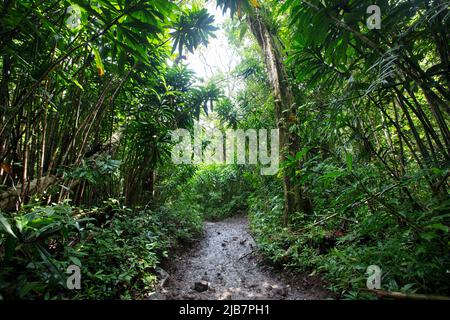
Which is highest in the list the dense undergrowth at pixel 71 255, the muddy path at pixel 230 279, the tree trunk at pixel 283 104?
the tree trunk at pixel 283 104

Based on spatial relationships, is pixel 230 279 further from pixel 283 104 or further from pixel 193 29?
pixel 193 29

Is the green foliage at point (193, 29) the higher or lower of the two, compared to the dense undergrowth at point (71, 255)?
higher

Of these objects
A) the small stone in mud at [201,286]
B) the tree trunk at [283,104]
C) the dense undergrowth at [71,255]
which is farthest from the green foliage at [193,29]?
the small stone in mud at [201,286]

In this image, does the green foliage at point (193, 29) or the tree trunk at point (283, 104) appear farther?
the tree trunk at point (283, 104)

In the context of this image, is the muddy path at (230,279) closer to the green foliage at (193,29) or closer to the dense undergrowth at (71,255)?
the dense undergrowth at (71,255)

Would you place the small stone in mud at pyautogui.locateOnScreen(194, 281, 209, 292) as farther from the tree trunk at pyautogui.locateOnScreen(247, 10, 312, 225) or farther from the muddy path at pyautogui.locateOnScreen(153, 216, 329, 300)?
the tree trunk at pyautogui.locateOnScreen(247, 10, 312, 225)

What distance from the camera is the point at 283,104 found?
4039mm

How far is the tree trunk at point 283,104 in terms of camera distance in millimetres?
3730

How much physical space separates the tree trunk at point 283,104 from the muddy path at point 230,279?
100 centimetres

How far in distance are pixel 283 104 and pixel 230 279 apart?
291 centimetres

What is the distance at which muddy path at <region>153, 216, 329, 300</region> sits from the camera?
2.39m

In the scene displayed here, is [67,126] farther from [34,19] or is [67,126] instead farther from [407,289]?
[407,289]

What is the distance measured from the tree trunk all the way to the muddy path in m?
1.00
